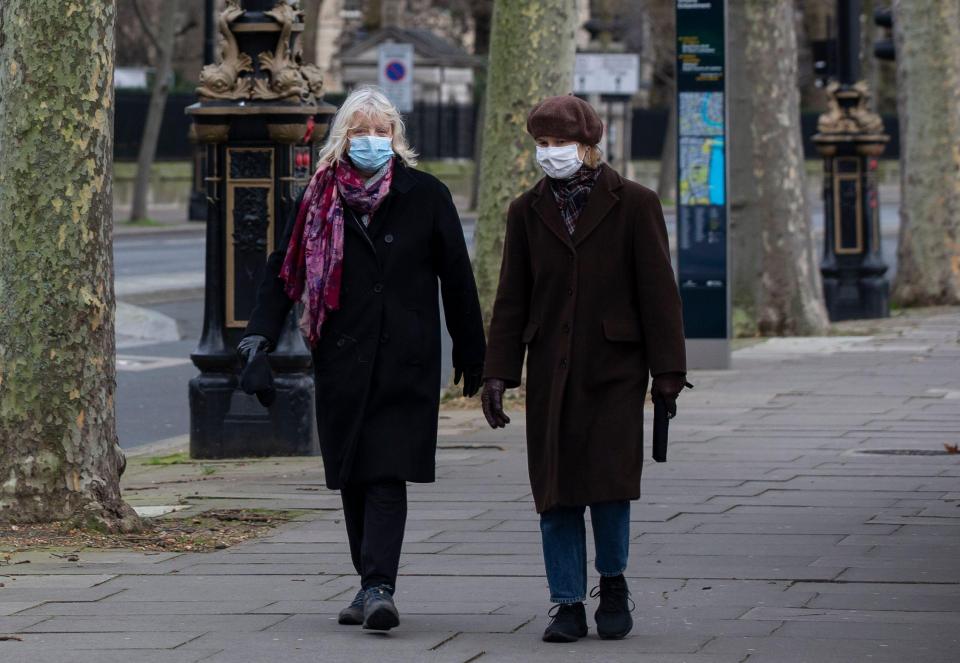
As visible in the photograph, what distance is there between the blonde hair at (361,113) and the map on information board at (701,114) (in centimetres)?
920

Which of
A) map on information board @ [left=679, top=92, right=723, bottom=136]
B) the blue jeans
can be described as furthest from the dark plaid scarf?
map on information board @ [left=679, top=92, right=723, bottom=136]

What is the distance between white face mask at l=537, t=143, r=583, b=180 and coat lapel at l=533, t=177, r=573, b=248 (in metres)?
0.09

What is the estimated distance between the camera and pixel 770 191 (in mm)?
19281

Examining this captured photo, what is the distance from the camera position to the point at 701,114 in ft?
51.9

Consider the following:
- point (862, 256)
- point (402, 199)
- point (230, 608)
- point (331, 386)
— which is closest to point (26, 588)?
point (230, 608)

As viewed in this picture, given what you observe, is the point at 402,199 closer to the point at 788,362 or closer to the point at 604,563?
the point at 604,563

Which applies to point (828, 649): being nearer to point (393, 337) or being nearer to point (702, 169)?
point (393, 337)

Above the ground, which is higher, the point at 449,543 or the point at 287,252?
the point at 287,252

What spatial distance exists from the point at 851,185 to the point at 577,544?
16.1 m

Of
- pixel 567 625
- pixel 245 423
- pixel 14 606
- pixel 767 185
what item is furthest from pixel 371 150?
pixel 767 185

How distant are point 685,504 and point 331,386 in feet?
9.37

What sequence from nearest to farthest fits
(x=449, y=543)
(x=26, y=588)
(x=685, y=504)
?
(x=26, y=588), (x=449, y=543), (x=685, y=504)

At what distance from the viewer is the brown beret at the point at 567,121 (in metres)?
6.33

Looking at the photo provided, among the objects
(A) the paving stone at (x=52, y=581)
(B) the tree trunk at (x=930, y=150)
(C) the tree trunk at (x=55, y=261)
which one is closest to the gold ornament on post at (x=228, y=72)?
(C) the tree trunk at (x=55, y=261)
